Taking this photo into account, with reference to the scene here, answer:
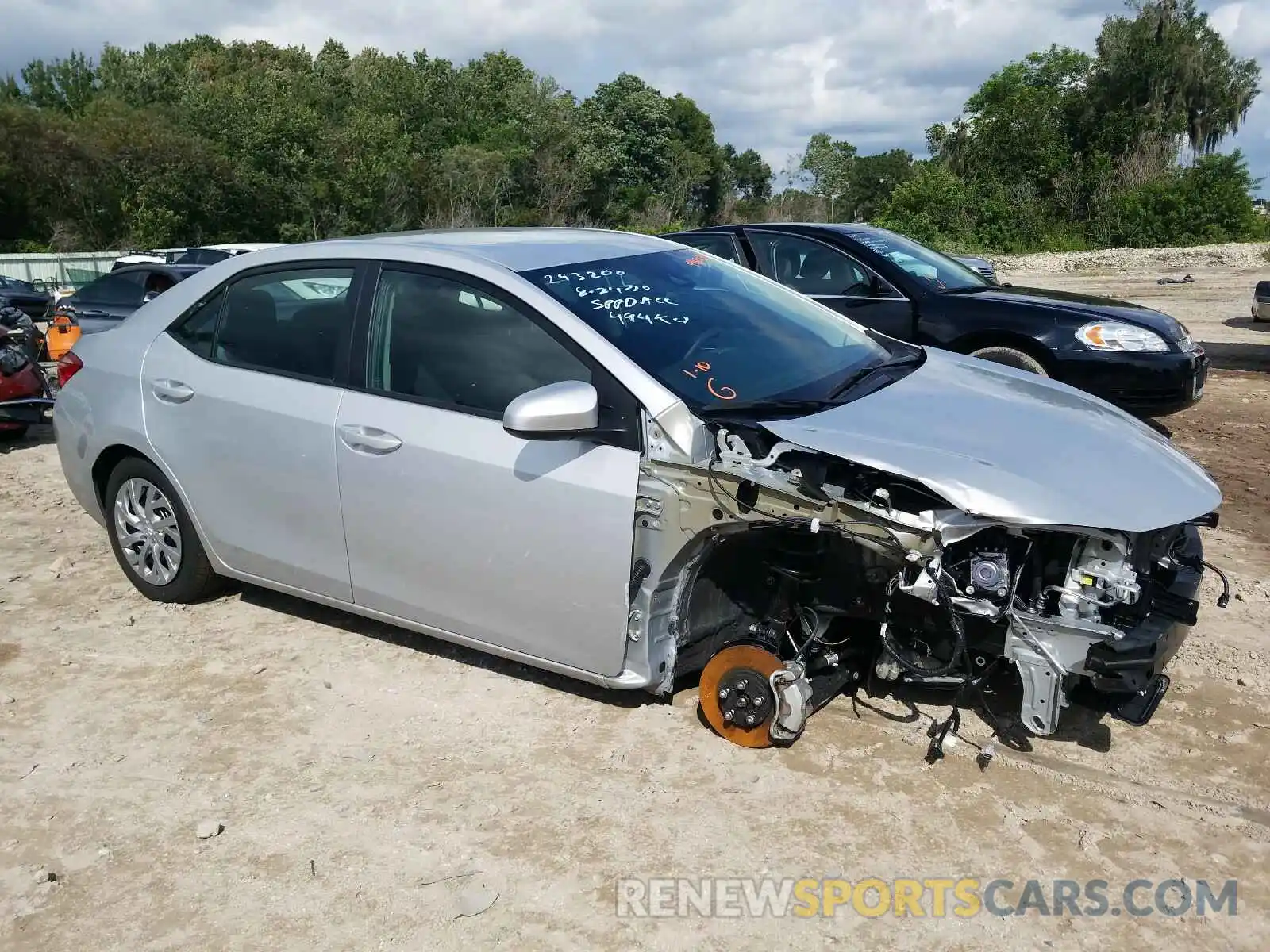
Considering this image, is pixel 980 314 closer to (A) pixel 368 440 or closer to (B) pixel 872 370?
(B) pixel 872 370

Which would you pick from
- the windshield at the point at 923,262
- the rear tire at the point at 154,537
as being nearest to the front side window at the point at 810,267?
the windshield at the point at 923,262

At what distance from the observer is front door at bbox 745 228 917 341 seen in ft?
25.3

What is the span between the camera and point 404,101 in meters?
61.8

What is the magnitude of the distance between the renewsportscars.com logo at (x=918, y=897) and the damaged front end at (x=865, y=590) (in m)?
0.51

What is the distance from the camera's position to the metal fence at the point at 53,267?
2859 centimetres

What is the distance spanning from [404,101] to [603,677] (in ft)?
209

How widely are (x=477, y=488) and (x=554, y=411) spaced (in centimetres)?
54

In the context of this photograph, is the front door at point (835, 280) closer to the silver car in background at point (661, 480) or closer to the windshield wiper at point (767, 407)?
the silver car in background at point (661, 480)

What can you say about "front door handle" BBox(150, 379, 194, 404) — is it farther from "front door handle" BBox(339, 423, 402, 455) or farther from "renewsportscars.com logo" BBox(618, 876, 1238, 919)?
"renewsportscars.com logo" BBox(618, 876, 1238, 919)

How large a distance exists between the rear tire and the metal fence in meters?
26.5

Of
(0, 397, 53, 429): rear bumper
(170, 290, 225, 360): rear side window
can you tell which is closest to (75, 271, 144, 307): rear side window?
(0, 397, 53, 429): rear bumper

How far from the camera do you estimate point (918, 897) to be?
2936 millimetres

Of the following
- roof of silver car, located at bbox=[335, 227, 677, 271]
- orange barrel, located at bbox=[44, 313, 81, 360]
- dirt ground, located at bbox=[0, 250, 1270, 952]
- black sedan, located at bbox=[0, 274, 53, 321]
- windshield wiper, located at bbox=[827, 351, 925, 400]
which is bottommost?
black sedan, located at bbox=[0, 274, 53, 321]

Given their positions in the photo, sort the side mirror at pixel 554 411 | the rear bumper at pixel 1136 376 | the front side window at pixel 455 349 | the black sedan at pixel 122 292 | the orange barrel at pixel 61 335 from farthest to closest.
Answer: the orange barrel at pixel 61 335, the black sedan at pixel 122 292, the rear bumper at pixel 1136 376, the front side window at pixel 455 349, the side mirror at pixel 554 411
